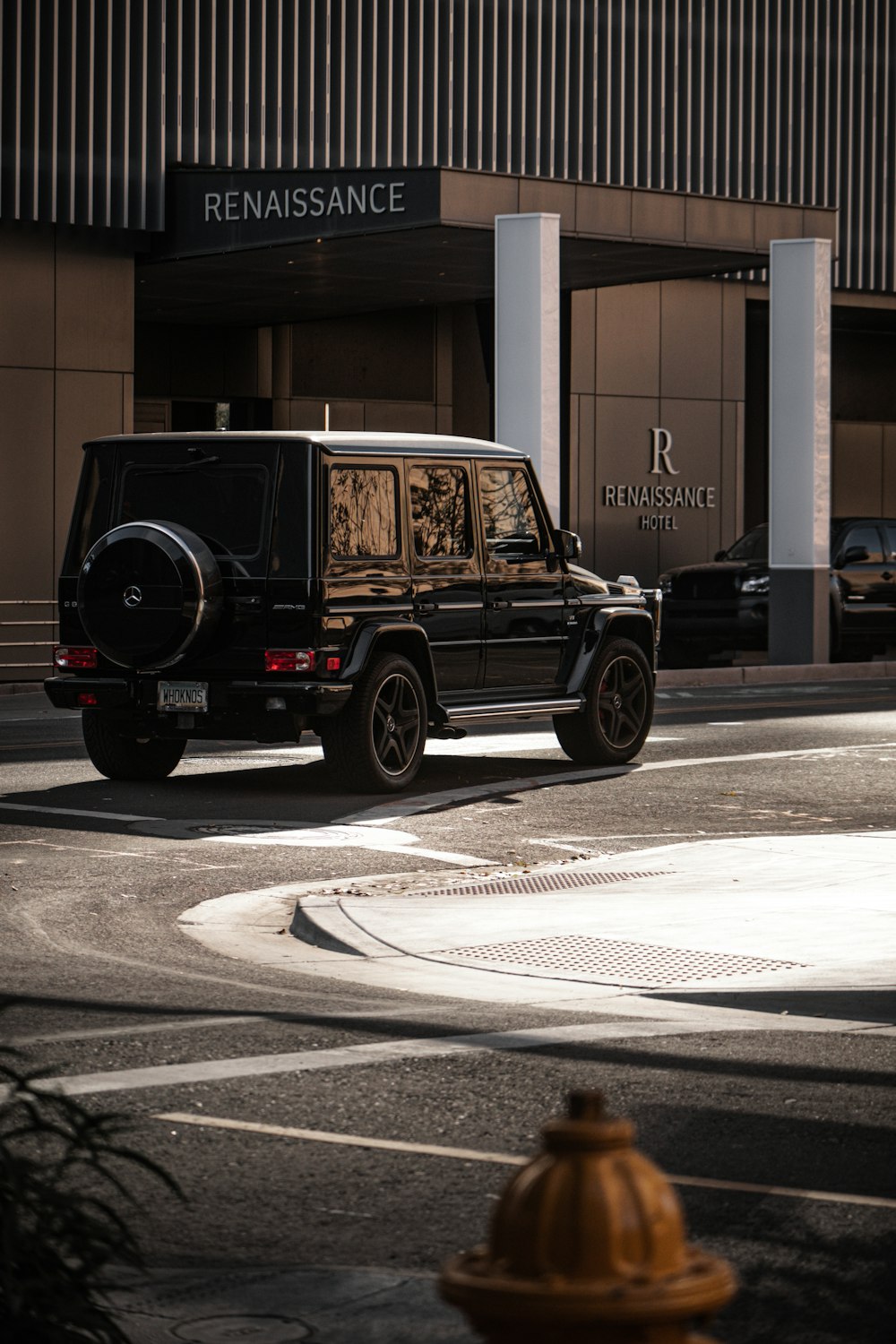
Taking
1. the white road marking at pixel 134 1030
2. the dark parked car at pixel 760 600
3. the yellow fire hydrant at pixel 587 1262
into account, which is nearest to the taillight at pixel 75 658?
the white road marking at pixel 134 1030

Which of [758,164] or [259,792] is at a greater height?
[758,164]

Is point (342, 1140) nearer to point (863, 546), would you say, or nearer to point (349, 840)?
point (349, 840)

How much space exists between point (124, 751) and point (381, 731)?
6.26ft

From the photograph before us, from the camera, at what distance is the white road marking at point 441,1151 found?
561cm

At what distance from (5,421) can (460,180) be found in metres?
6.75

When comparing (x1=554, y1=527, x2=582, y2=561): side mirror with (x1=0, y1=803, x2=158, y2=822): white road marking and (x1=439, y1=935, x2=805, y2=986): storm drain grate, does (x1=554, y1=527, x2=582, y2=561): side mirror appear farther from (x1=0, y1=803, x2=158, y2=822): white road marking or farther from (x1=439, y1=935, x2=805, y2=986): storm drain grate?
(x1=439, y1=935, x2=805, y2=986): storm drain grate

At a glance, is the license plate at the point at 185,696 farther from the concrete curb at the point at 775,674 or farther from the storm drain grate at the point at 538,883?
the concrete curb at the point at 775,674

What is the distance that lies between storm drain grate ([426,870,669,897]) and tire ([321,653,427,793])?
3.28 m

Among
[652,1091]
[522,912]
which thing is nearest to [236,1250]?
[652,1091]

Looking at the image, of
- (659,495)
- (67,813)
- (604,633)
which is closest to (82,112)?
(659,495)

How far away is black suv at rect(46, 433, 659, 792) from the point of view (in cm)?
1439

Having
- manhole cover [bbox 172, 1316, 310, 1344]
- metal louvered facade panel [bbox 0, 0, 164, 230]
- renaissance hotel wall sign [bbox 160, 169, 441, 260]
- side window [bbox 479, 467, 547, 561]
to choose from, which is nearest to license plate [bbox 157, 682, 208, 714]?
side window [bbox 479, 467, 547, 561]

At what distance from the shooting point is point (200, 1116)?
637cm

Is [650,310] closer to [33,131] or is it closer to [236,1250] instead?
[33,131]
